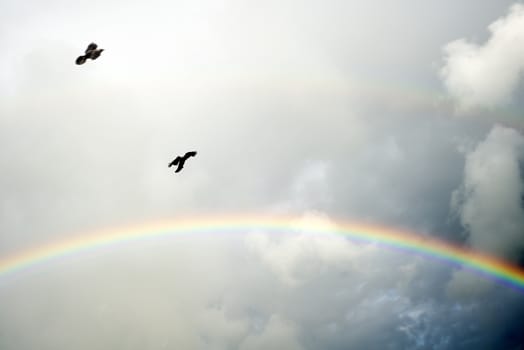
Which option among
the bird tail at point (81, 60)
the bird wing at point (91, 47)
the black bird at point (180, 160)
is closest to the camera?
the black bird at point (180, 160)

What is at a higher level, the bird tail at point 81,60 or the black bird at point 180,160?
the bird tail at point 81,60

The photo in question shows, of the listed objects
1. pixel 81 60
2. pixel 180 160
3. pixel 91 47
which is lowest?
pixel 180 160

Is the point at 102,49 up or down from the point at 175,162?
up

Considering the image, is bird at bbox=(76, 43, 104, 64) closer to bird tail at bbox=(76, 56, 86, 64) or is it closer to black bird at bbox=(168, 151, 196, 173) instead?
bird tail at bbox=(76, 56, 86, 64)

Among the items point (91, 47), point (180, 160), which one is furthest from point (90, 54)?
point (180, 160)

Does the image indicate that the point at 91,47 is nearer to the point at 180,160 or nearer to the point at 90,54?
the point at 90,54

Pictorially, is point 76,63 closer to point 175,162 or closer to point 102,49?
point 102,49

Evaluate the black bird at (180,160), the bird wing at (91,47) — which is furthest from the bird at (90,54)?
the black bird at (180,160)

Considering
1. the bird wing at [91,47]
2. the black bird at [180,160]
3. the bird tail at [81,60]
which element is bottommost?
the black bird at [180,160]

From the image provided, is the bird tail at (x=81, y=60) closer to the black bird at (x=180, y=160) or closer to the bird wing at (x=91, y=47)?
the bird wing at (x=91, y=47)

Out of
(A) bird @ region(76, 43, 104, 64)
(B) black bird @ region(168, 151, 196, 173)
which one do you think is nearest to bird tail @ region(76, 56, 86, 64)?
(A) bird @ region(76, 43, 104, 64)

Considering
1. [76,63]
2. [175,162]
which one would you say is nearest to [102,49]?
[76,63]

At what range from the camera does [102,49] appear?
25344 mm

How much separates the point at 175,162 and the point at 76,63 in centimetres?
884
